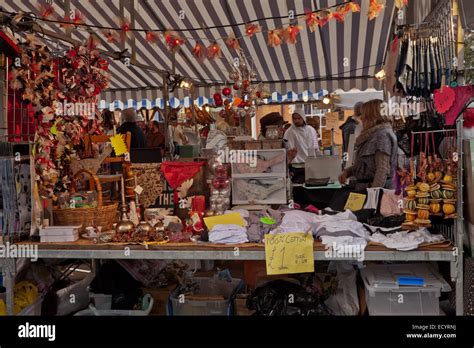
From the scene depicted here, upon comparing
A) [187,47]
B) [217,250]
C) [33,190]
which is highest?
[187,47]

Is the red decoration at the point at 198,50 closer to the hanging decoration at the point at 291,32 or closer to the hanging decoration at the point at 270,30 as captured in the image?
the hanging decoration at the point at 270,30

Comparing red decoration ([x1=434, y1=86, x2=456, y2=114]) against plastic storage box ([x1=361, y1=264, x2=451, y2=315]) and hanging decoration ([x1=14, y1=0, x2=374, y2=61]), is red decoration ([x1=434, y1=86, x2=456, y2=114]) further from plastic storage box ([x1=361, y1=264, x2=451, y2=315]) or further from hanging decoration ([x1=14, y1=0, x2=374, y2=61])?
hanging decoration ([x1=14, y1=0, x2=374, y2=61])

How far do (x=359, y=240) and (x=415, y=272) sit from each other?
442 millimetres

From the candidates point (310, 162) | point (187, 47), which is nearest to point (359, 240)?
point (310, 162)

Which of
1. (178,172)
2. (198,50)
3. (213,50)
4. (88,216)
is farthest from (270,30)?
(88,216)

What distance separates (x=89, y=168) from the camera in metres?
2.94

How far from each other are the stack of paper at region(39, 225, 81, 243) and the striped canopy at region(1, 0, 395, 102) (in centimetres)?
314

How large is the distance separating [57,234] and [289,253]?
1257 millimetres

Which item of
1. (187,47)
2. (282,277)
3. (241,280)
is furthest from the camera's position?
(187,47)

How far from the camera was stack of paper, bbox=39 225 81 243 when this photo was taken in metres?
2.58

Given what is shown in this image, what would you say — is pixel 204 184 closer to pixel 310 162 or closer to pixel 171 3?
pixel 310 162

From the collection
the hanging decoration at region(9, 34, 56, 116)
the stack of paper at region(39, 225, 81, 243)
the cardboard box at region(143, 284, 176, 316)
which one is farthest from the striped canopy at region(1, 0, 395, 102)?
the cardboard box at region(143, 284, 176, 316)

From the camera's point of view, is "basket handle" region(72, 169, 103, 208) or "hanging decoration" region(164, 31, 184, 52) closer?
"basket handle" region(72, 169, 103, 208)

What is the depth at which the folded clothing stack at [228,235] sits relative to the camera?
2.43m
